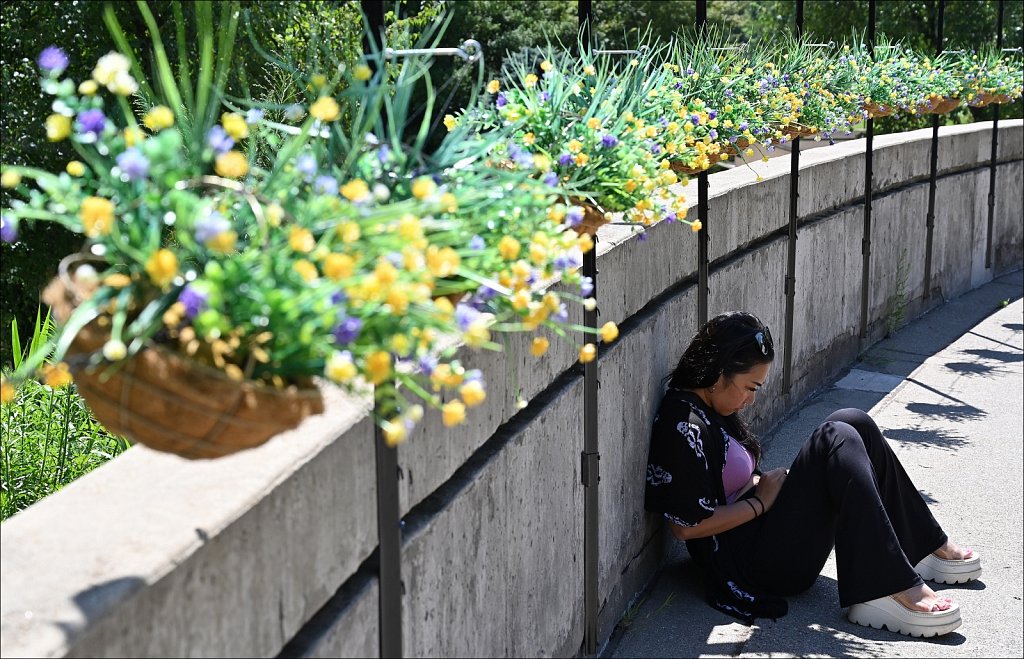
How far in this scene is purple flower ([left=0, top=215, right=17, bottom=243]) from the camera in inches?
65.4

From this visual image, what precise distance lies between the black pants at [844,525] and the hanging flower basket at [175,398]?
2.82 metres

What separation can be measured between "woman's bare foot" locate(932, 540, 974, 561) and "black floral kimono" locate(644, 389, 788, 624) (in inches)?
25.9

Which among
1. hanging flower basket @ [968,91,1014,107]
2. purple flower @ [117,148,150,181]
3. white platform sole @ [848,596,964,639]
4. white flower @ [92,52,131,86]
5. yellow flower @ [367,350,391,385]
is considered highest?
white flower @ [92,52,131,86]

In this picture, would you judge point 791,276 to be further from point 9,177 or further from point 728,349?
point 9,177

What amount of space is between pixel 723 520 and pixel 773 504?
208 millimetres

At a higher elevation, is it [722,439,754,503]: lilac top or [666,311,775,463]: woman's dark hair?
[666,311,775,463]: woman's dark hair

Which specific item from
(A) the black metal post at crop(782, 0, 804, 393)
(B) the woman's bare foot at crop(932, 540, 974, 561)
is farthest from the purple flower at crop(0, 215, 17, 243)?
(A) the black metal post at crop(782, 0, 804, 393)

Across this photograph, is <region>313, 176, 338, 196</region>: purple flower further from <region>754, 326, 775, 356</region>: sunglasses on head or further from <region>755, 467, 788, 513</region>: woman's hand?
<region>755, 467, 788, 513</region>: woman's hand

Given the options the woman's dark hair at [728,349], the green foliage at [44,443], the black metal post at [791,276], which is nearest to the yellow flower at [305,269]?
the green foliage at [44,443]

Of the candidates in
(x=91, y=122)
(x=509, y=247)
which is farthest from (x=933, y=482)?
(x=91, y=122)

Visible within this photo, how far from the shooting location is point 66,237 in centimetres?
1254

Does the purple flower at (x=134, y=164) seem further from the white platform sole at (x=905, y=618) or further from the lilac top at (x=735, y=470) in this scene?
the white platform sole at (x=905, y=618)

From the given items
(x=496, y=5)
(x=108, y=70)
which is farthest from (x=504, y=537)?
(x=496, y=5)

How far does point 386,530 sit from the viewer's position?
96.3 inches
